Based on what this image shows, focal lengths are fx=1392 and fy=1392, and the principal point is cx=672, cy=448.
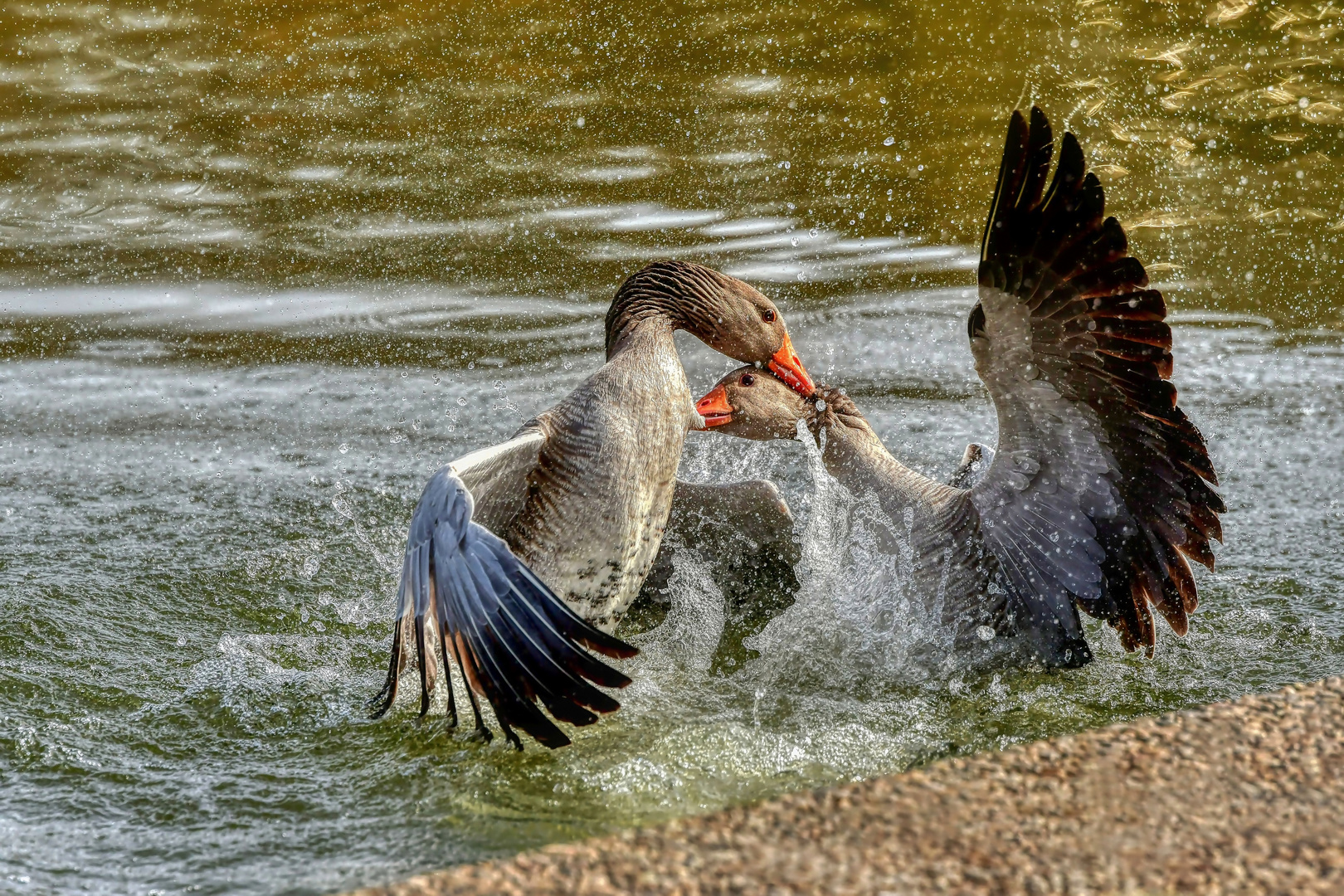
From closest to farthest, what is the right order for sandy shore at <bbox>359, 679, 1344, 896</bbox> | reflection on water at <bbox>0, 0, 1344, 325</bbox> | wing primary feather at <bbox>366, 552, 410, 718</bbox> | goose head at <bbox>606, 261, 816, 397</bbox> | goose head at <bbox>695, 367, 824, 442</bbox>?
sandy shore at <bbox>359, 679, 1344, 896</bbox>
wing primary feather at <bbox>366, 552, 410, 718</bbox>
goose head at <bbox>606, 261, 816, 397</bbox>
goose head at <bbox>695, 367, 824, 442</bbox>
reflection on water at <bbox>0, 0, 1344, 325</bbox>

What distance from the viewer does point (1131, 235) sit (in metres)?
8.98

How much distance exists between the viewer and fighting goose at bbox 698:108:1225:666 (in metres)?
4.07

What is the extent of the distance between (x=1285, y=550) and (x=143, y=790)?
14.2 ft

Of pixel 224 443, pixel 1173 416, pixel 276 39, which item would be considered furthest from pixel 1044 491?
pixel 276 39

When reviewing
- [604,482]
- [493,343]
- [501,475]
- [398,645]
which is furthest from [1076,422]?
[493,343]

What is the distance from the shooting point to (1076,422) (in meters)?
4.29

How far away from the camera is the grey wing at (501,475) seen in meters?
4.16

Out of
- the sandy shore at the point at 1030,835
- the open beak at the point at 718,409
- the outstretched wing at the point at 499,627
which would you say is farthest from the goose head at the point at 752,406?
the sandy shore at the point at 1030,835

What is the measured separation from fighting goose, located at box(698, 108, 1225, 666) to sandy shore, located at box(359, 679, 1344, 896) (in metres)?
1.31

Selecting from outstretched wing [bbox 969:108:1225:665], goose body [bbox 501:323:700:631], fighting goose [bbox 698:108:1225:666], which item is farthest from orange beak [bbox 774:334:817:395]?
outstretched wing [bbox 969:108:1225:665]

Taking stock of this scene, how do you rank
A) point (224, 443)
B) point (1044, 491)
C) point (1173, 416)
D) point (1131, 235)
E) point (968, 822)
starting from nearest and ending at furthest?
point (968, 822)
point (1173, 416)
point (1044, 491)
point (224, 443)
point (1131, 235)

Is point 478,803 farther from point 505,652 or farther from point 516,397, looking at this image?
point 516,397

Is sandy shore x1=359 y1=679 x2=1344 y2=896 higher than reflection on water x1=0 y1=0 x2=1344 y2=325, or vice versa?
reflection on water x1=0 y1=0 x2=1344 y2=325

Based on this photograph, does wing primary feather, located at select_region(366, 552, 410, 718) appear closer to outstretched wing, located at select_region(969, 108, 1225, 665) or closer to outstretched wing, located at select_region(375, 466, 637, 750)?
outstretched wing, located at select_region(375, 466, 637, 750)
